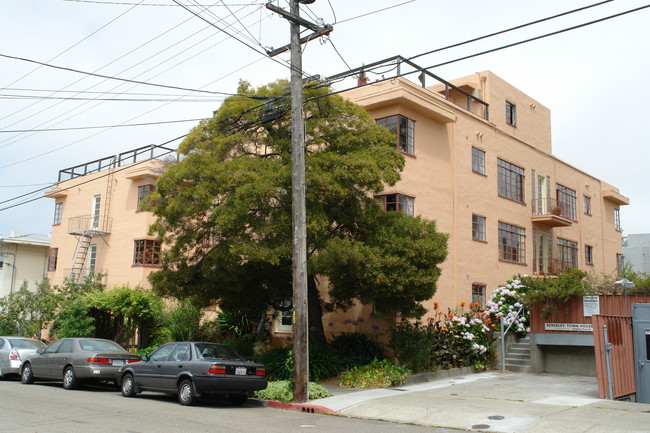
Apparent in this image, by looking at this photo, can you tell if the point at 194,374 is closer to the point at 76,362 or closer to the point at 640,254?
the point at 76,362

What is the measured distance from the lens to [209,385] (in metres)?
13.0

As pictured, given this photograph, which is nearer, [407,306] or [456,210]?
[407,306]

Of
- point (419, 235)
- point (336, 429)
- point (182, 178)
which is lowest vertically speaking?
point (336, 429)

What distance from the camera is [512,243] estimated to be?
26.7m

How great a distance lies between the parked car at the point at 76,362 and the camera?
16.0 meters

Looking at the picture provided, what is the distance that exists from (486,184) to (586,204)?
1147cm

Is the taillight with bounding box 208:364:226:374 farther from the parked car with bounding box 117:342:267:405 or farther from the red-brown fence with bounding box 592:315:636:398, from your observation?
the red-brown fence with bounding box 592:315:636:398

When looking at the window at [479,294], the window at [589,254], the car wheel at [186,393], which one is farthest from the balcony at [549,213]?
the car wheel at [186,393]

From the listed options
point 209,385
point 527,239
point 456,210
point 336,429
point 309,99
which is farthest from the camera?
point 527,239

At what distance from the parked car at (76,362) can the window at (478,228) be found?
13.5 meters

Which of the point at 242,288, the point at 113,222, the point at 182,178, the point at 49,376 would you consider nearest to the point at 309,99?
the point at 182,178

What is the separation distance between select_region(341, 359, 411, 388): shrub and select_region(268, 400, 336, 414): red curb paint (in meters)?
2.77

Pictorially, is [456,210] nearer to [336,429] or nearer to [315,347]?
[315,347]

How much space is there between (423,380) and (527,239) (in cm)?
1281
